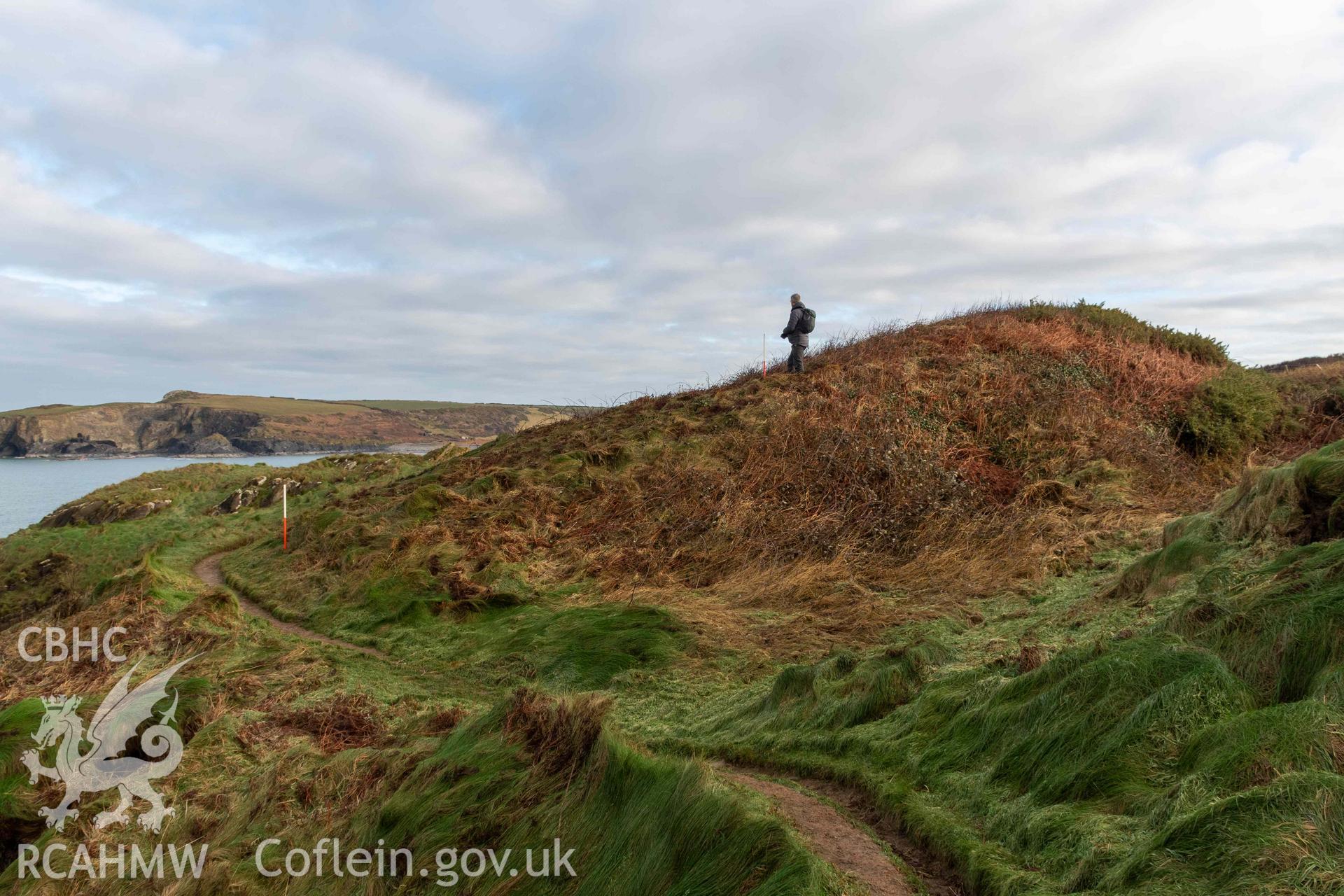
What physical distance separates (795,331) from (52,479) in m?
70.8

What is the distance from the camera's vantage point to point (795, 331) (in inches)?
720

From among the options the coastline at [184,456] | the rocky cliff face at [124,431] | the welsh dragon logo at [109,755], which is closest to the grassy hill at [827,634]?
the welsh dragon logo at [109,755]

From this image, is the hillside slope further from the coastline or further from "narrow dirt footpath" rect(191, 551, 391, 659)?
"narrow dirt footpath" rect(191, 551, 391, 659)

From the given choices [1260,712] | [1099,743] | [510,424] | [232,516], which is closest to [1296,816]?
[1260,712]

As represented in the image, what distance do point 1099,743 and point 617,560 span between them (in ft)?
29.7

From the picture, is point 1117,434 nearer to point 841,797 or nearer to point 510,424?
point 841,797

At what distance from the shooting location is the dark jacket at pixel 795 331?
18062mm

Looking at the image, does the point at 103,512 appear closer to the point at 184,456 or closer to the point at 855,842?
the point at 855,842

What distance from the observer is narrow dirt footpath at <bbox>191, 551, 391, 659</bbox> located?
1066 centimetres

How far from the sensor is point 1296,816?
7.98 feet

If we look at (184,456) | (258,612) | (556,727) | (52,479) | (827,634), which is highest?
(556,727)

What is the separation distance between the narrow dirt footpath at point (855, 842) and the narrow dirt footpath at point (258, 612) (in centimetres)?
697

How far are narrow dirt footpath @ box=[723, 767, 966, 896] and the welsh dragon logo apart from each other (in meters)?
4.27

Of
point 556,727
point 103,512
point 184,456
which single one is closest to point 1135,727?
point 556,727
